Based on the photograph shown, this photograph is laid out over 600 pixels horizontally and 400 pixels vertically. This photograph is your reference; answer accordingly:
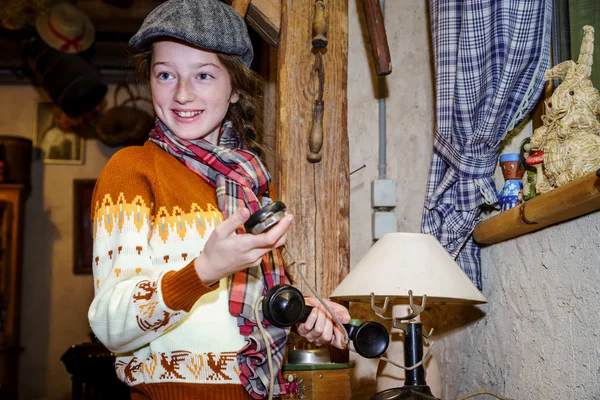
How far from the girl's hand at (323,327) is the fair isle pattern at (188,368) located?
198 millimetres

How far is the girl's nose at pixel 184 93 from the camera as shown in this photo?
1535 mm

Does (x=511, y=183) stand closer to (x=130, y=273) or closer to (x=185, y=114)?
(x=185, y=114)

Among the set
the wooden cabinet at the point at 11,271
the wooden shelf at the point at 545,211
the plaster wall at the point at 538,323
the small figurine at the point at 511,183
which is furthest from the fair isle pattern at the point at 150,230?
the wooden cabinet at the point at 11,271

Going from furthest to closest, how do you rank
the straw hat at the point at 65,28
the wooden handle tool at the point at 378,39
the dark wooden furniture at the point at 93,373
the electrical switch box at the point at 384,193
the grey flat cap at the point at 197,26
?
the straw hat at the point at 65,28
the dark wooden furniture at the point at 93,373
the electrical switch box at the point at 384,193
the wooden handle tool at the point at 378,39
the grey flat cap at the point at 197,26

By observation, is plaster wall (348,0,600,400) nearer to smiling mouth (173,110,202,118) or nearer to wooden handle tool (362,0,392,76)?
wooden handle tool (362,0,392,76)

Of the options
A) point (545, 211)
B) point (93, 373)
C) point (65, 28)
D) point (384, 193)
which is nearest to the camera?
point (545, 211)

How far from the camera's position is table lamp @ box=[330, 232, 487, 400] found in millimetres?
1933

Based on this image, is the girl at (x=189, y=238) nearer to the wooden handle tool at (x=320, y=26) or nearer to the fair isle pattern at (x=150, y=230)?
the fair isle pattern at (x=150, y=230)

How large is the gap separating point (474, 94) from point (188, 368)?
1.48m

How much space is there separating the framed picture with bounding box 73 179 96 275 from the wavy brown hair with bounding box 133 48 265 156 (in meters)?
5.28

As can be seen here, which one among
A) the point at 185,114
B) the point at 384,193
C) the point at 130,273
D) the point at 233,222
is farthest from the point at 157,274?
the point at 384,193

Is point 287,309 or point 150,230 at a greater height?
point 150,230

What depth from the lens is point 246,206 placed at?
1452 mm

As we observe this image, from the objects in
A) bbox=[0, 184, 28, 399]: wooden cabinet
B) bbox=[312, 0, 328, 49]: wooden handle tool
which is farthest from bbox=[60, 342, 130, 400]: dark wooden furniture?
bbox=[312, 0, 328, 49]: wooden handle tool
